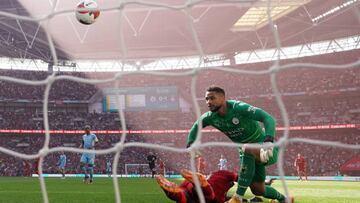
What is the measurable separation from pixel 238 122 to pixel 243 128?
120 millimetres

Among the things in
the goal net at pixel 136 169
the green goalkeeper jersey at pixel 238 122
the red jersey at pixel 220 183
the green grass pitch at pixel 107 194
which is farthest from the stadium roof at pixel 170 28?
the red jersey at pixel 220 183

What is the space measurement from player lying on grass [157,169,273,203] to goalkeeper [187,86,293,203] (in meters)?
0.34

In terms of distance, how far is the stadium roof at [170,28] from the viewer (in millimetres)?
25456

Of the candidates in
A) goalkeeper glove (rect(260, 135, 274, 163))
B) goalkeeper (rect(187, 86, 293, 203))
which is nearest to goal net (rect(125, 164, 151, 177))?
goalkeeper (rect(187, 86, 293, 203))

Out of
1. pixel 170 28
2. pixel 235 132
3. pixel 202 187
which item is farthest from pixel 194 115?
pixel 202 187

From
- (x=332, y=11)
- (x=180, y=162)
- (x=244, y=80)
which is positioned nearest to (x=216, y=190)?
(x=332, y=11)

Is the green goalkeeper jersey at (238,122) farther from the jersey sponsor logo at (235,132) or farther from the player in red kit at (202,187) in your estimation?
the player in red kit at (202,187)

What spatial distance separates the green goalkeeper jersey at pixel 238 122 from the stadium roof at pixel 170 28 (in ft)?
55.9

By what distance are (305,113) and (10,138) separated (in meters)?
24.0

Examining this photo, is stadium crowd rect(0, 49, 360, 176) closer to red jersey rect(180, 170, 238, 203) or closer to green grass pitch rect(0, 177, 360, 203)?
green grass pitch rect(0, 177, 360, 203)

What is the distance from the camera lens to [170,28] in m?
30.8

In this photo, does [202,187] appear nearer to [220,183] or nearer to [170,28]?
[220,183]

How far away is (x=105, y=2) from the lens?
79.4 feet

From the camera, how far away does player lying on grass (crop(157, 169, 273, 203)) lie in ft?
12.8
